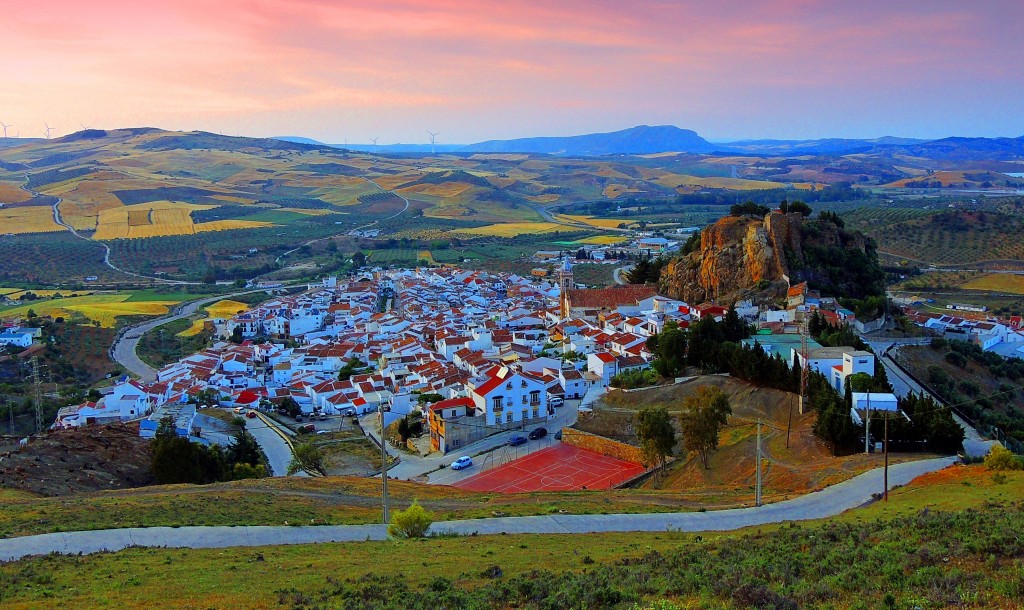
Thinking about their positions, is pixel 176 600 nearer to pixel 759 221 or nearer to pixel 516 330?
pixel 516 330

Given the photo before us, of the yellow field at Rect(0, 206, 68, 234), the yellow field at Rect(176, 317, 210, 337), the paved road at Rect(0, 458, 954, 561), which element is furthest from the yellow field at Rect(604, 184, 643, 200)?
the paved road at Rect(0, 458, 954, 561)

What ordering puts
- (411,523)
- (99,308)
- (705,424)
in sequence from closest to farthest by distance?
(411,523) < (705,424) < (99,308)

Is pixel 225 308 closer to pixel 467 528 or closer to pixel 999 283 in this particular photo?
pixel 467 528

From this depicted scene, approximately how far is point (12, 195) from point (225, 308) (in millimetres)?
89247

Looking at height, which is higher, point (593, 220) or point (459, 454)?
point (593, 220)

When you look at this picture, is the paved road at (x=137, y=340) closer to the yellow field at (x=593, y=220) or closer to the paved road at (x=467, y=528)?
the paved road at (x=467, y=528)

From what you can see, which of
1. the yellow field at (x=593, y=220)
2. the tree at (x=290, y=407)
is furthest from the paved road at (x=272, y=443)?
the yellow field at (x=593, y=220)

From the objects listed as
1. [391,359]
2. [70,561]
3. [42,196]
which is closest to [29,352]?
[391,359]

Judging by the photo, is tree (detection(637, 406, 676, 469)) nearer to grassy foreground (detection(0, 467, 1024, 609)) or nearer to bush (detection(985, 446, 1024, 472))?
bush (detection(985, 446, 1024, 472))

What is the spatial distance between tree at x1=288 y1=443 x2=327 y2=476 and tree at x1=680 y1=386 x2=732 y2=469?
42.0 feet

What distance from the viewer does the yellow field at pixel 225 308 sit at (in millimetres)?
63944

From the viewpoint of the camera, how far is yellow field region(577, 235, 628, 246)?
102 metres

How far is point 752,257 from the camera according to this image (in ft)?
150

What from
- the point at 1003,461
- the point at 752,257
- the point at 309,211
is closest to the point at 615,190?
the point at 309,211
